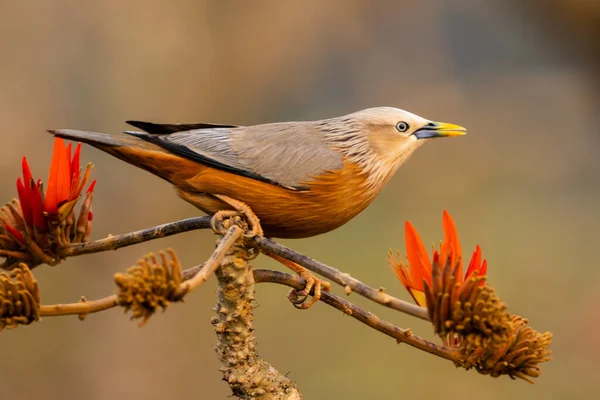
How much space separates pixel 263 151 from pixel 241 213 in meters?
0.11

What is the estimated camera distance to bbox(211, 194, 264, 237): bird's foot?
2.64 feet

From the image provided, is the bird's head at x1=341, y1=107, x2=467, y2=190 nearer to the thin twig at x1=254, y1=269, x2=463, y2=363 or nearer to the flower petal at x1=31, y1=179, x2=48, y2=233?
the thin twig at x1=254, y1=269, x2=463, y2=363

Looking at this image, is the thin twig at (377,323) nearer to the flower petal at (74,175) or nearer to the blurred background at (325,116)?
the flower petal at (74,175)

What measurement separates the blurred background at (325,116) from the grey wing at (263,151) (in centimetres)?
92

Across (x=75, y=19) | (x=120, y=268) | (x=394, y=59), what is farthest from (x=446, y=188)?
(x=75, y=19)

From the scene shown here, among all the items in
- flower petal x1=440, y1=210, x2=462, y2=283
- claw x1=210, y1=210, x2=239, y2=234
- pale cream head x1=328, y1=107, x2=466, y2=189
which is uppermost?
pale cream head x1=328, y1=107, x2=466, y2=189

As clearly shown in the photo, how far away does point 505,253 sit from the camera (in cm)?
209

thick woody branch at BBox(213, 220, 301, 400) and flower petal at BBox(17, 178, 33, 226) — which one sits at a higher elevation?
flower petal at BBox(17, 178, 33, 226)

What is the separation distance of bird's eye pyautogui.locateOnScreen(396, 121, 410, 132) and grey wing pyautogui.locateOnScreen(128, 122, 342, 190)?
3.5 inches

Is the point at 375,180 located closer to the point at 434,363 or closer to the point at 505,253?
the point at 434,363

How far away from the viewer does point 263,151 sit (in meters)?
0.93

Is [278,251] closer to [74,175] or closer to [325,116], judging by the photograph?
[74,175]

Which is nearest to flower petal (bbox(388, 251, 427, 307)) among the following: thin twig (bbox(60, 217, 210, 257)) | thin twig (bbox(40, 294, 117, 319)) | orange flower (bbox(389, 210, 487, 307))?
orange flower (bbox(389, 210, 487, 307))

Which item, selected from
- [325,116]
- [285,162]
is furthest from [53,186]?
[325,116]
